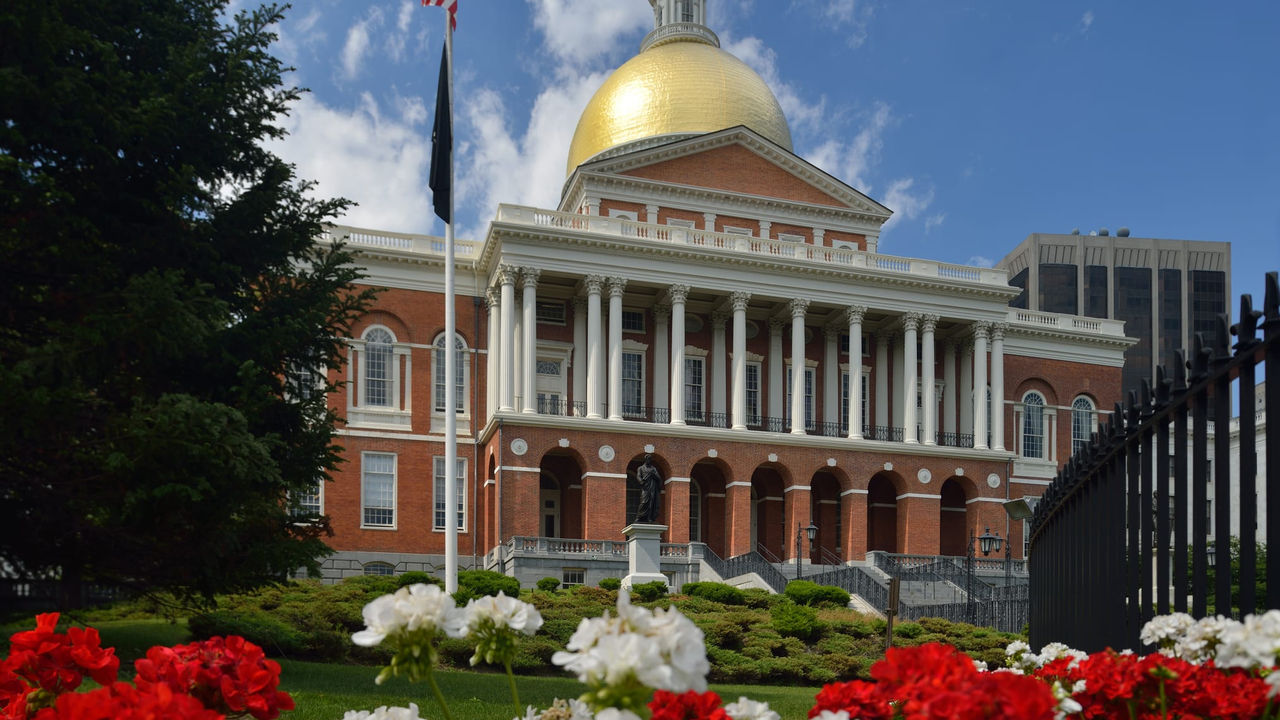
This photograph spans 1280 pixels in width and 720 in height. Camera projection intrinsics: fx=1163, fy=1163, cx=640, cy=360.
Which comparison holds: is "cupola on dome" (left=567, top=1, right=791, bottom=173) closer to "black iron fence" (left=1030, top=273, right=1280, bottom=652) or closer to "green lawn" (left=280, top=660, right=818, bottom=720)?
"green lawn" (left=280, top=660, right=818, bottom=720)

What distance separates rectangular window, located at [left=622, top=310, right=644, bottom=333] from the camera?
161 ft

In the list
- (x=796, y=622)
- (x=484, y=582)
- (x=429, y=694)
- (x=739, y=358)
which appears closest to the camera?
(x=429, y=694)

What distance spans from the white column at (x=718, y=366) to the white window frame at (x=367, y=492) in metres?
13.4

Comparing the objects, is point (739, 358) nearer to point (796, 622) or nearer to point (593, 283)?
point (593, 283)

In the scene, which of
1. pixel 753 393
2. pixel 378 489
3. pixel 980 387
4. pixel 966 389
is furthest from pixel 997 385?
pixel 378 489

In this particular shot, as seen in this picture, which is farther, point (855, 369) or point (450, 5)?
point (855, 369)

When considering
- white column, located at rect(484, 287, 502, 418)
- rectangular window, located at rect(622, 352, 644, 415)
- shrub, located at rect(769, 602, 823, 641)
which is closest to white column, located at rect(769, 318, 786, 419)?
rectangular window, located at rect(622, 352, 644, 415)

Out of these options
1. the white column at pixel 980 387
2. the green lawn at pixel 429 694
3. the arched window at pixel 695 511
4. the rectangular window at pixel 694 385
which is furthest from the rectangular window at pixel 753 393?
the green lawn at pixel 429 694

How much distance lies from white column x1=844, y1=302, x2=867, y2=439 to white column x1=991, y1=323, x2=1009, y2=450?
6745mm

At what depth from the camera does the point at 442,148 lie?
105 ft

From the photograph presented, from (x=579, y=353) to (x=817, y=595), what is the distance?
16865mm

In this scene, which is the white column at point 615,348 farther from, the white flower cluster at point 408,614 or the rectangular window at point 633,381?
the white flower cluster at point 408,614

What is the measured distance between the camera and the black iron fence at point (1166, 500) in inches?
186

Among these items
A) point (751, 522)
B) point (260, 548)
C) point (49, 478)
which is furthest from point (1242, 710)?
point (751, 522)
